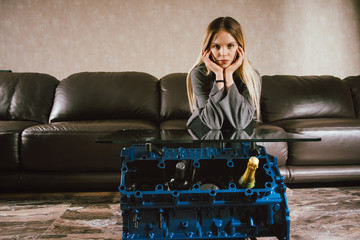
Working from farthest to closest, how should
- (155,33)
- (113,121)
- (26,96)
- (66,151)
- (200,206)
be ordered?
(155,33) → (26,96) → (113,121) → (66,151) → (200,206)

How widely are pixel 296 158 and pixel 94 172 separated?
45.3 inches

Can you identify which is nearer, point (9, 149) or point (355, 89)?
point (9, 149)

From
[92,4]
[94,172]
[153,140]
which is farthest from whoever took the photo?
[92,4]

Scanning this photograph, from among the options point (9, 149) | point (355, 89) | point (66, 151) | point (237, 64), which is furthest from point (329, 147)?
point (9, 149)

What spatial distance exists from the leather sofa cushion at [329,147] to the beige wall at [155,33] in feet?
3.33

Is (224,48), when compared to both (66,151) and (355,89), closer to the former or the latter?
(66,151)

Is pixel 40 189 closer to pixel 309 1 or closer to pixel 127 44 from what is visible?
pixel 127 44

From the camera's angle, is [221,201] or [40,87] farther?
[40,87]

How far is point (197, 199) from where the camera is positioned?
2.17ft

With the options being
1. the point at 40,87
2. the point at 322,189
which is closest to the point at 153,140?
the point at 322,189

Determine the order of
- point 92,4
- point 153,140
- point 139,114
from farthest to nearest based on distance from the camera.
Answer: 1. point 92,4
2. point 139,114
3. point 153,140

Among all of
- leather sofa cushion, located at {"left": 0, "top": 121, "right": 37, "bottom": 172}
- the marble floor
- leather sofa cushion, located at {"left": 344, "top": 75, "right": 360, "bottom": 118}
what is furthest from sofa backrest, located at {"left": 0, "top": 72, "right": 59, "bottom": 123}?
leather sofa cushion, located at {"left": 344, "top": 75, "right": 360, "bottom": 118}

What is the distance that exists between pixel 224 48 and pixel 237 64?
0.32 ft

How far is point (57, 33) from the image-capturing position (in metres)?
2.22
